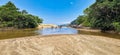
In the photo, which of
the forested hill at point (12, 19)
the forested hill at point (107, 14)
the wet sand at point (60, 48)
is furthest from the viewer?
the forested hill at point (12, 19)

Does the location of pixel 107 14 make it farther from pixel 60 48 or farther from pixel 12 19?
pixel 12 19

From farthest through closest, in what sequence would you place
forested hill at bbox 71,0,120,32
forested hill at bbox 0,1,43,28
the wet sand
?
forested hill at bbox 0,1,43,28
forested hill at bbox 71,0,120,32
the wet sand

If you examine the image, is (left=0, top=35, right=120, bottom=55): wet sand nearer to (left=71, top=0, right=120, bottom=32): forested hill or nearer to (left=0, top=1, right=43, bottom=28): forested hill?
(left=71, top=0, right=120, bottom=32): forested hill

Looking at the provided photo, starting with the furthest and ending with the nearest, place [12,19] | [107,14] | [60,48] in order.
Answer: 1. [12,19]
2. [107,14]
3. [60,48]

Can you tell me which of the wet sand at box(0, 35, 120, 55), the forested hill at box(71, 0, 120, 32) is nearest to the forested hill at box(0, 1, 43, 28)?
the forested hill at box(71, 0, 120, 32)

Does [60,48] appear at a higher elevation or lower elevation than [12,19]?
lower

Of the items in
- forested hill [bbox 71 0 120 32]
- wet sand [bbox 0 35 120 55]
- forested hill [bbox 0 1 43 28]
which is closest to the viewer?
wet sand [bbox 0 35 120 55]

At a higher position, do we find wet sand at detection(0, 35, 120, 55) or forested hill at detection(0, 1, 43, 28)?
forested hill at detection(0, 1, 43, 28)

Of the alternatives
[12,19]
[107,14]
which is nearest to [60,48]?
[107,14]

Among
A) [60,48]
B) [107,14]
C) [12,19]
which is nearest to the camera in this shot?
[60,48]

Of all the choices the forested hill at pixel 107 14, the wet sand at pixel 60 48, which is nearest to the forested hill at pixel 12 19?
the forested hill at pixel 107 14

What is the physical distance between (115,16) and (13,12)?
46.0 metres

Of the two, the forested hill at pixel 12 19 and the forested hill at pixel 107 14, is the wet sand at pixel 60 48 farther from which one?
the forested hill at pixel 12 19

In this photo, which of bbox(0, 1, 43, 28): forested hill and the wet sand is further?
bbox(0, 1, 43, 28): forested hill
